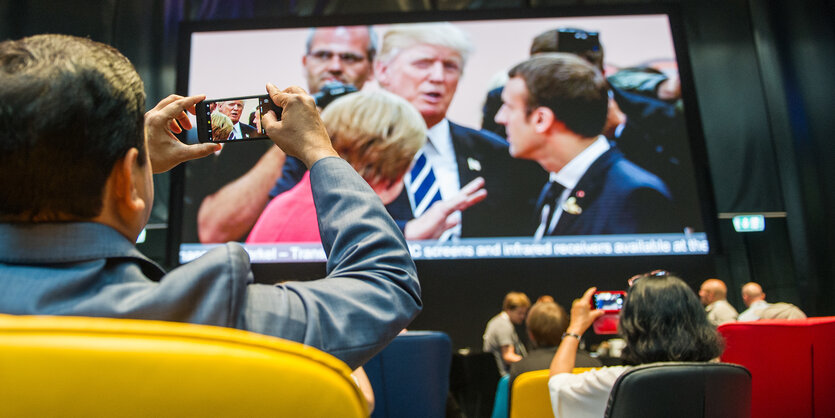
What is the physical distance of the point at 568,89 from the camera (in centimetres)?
517

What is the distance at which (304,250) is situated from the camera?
16.4ft

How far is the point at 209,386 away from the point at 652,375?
3.65 feet

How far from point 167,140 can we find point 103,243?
0.43 m

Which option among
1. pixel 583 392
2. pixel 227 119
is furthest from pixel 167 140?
pixel 583 392

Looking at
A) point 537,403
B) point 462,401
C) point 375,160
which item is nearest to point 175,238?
point 375,160

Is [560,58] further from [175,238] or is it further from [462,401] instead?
[175,238]

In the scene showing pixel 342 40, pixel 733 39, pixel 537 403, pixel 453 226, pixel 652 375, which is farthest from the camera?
pixel 733 39

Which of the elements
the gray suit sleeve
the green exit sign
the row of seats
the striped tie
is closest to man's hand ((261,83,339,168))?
the gray suit sleeve

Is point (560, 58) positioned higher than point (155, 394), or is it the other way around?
point (560, 58)

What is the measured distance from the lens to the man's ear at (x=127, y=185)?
566mm

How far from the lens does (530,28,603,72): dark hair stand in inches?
207

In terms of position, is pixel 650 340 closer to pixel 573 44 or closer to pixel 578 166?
pixel 578 166

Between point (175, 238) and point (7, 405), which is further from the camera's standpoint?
point (175, 238)

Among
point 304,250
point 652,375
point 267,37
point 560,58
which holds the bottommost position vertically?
point 652,375
